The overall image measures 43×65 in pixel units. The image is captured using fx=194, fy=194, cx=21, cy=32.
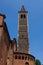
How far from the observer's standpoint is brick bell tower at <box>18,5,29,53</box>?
51531mm

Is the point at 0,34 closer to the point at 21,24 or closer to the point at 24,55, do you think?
the point at 24,55

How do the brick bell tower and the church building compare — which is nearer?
the church building

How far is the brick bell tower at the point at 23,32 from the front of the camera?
169 feet

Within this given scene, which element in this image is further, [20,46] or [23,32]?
[23,32]

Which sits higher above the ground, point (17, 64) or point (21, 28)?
point (21, 28)

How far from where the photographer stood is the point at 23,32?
54094mm

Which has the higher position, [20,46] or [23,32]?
[23,32]

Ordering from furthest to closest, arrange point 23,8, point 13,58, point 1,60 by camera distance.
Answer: point 23,8 → point 13,58 → point 1,60

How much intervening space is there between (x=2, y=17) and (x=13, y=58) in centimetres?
1058

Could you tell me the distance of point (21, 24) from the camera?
2181 inches

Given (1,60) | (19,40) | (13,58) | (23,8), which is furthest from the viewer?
(23,8)

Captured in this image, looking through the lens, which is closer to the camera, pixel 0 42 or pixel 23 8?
pixel 0 42

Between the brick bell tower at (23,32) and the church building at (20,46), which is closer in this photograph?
the church building at (20,46)

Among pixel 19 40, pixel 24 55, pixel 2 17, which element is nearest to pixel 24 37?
pixel 19 40
